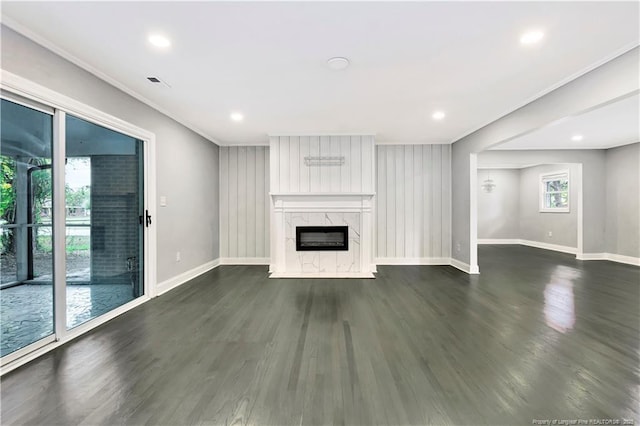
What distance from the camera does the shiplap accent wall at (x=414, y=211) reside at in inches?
236

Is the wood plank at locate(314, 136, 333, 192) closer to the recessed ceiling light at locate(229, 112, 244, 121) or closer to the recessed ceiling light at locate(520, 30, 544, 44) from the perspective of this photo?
the recessed ceiling light at locate(229, 112, 244, 121)

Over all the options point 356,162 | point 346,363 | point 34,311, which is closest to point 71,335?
point 34,311

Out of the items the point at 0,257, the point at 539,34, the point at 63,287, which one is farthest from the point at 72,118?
the point at 539,34

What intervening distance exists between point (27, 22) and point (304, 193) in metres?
3.69

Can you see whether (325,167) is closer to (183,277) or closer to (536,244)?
(183,277)

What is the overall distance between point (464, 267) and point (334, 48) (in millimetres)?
4631

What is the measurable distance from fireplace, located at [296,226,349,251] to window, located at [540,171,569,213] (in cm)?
672

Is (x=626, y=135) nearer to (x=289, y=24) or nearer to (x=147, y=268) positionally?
(x=289, y=24)

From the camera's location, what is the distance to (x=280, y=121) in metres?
4.46

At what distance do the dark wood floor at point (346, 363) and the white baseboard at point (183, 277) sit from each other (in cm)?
41

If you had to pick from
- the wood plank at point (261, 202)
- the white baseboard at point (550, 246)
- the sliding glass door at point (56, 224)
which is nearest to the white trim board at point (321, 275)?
the wood plank at point (261, 202)

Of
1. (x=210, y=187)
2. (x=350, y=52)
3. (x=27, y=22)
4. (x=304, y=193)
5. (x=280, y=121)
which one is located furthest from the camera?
(x=210, y=187)

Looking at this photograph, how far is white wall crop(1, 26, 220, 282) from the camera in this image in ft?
7.38

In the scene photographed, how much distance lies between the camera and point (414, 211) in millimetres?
5992
